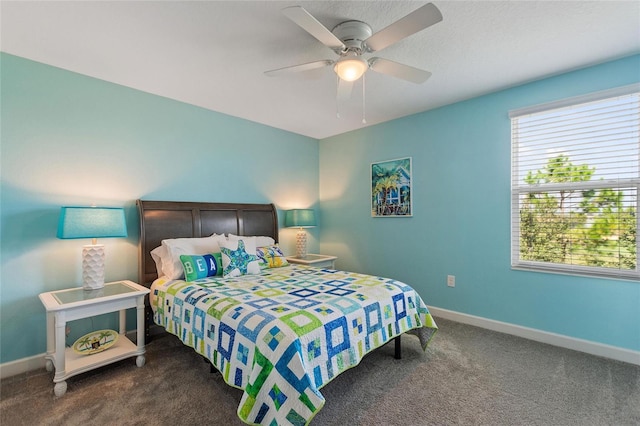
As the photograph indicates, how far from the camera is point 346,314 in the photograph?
1.83m

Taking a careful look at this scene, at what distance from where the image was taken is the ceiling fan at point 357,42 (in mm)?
1523

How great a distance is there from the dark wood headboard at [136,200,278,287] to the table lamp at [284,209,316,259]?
21cm

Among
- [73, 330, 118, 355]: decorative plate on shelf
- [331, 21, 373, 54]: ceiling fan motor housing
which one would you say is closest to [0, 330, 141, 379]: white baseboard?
[73, 330, 118, 355]: decorative plate on shelf

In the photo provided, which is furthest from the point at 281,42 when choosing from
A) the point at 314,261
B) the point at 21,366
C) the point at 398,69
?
the point at 21,366

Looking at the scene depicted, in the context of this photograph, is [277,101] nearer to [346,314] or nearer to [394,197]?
[394,197]

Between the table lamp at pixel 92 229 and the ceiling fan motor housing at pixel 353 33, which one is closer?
the ceiling fan motor housing at pixel 353 33

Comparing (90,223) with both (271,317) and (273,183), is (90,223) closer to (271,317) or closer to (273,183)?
(271,317)

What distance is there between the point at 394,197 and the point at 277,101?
1918 mm

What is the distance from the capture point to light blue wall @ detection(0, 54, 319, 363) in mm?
2227

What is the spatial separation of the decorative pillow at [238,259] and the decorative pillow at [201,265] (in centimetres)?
10

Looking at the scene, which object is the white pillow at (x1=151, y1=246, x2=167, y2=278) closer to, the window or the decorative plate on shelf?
the decorative plate on shelf

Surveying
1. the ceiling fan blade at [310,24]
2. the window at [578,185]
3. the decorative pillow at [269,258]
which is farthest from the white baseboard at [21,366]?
the window at [578,185]

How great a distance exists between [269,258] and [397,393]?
1.79 metres

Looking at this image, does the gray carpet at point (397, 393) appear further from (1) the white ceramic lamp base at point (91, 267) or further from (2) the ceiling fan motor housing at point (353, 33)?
(2) the ceiling fan motor housing at point (353, 33)
